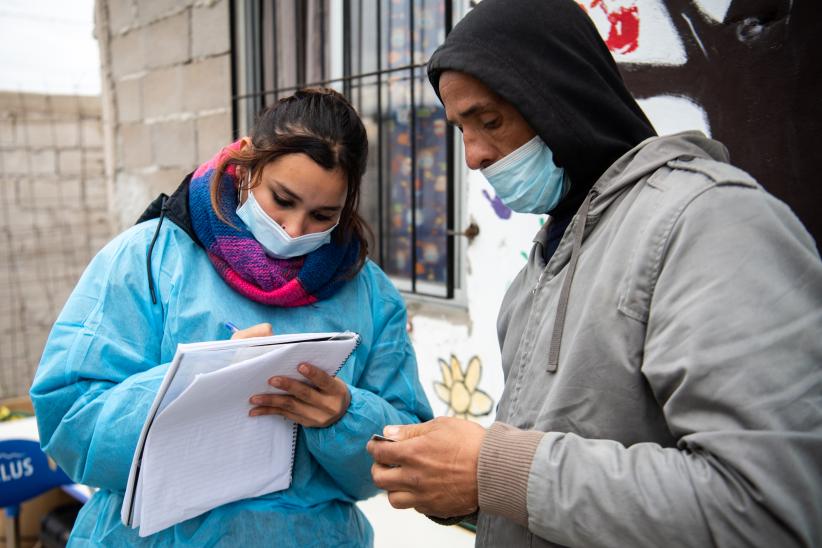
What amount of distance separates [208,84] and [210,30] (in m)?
0.32

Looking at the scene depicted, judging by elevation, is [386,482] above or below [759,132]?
below

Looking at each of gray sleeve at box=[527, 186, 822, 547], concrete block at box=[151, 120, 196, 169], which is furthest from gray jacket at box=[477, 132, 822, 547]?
concrete block at box=[151, 120, 196, 169]

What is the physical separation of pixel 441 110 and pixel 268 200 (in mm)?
1670

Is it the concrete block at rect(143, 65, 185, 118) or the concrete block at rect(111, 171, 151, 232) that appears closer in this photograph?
the concrete block at rect(143, 65, 185, 118)

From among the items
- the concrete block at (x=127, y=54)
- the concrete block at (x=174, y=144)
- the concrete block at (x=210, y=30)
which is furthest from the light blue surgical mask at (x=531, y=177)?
the concrete block at (x=127, y=54)

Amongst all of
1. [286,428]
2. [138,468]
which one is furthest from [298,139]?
[138,468]

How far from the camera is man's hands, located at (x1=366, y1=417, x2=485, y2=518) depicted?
1.03 m

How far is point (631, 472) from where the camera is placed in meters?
0.91

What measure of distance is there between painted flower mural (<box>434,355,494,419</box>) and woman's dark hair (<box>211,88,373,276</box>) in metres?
1.29

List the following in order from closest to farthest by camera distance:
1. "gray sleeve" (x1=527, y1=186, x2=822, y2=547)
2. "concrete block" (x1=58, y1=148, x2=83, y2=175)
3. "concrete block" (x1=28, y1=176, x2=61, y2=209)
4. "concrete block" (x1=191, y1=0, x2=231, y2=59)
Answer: "gray sleeve" (x1=527, y1=186, x2=822, y2=547) → "concrete block" (x1=191, y1=0, x2=231, y2=59) → "concrete block" (x1=28, y1=176, x2=61, y2=209) → "concrete block" (x1=58, y1=148, x2=83, y2=175)

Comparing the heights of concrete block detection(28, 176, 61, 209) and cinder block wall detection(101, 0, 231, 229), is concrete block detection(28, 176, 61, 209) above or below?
below

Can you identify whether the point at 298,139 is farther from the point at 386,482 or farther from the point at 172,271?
the point at 386,482

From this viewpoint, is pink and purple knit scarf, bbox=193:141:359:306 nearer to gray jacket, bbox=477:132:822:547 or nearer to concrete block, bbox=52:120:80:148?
gray jacket, bbox=477:132:822:547

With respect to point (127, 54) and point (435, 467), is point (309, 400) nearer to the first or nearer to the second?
point (435, 467)
